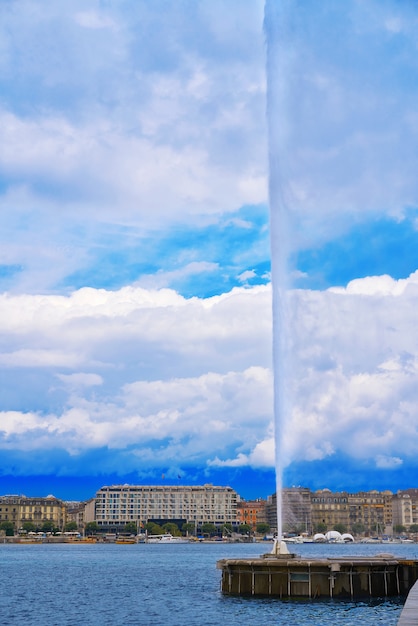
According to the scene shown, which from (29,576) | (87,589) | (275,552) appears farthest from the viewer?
(29,576)

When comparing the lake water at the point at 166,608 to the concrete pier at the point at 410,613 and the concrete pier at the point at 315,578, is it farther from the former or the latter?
the concrete pier at the point at 410,613

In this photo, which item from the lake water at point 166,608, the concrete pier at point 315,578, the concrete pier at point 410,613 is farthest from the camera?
the concrete pier at point 315,578

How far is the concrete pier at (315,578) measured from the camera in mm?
52219

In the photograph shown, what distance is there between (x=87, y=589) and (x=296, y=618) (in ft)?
95.0

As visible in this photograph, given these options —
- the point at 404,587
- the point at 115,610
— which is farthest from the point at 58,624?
the point at 404,587

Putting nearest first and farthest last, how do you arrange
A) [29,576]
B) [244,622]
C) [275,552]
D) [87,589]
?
1. [244,622]
2. [275,552]
3. [87,589]
4. [29,576]

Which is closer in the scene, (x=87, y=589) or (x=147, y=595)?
(x=147, y=595)

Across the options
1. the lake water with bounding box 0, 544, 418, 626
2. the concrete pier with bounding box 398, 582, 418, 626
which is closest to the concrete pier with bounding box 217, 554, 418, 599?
the lake water with bounding box 0, 544, 418, 626

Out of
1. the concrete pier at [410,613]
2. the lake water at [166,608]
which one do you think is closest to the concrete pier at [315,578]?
the lake water at [166,608]

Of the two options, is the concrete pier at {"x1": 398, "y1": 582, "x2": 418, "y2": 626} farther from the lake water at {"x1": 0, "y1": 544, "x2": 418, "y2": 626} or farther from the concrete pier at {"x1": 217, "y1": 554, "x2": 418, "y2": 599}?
the concrete pier at {"x1": 217, "y1": 554, "x2": 418, "y2": 599}

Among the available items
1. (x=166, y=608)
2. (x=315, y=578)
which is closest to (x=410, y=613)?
(x=315, y=578)

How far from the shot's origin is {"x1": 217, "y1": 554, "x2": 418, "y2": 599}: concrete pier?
171ft

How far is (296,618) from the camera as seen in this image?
46406 mm

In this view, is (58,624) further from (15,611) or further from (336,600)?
(336,600)
